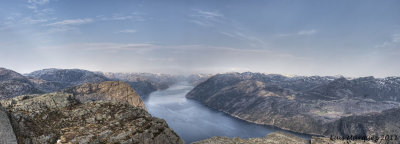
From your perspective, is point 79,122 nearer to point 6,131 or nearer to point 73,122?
point 73,122

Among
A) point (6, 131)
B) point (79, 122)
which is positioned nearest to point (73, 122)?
point (79, 122)

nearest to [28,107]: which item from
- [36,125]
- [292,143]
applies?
[36,125]

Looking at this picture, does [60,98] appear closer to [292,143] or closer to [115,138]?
[115,138]

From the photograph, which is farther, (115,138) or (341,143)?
(341,143)

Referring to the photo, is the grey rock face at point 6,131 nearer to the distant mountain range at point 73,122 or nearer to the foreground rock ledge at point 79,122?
the distant mountain range at point 73,122

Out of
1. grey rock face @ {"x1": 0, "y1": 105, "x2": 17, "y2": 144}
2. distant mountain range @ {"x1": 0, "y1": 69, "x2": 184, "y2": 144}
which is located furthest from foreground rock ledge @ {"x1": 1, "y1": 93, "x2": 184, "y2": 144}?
grey rock face @ {"x1": 0, "y1": 105, "x2": 17, "y2": 144}

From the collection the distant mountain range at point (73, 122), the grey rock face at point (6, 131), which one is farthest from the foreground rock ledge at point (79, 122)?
the grey rock face at point (6, 131)

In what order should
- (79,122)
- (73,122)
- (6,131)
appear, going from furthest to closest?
(79,122)
(73,122)
(6,131)
